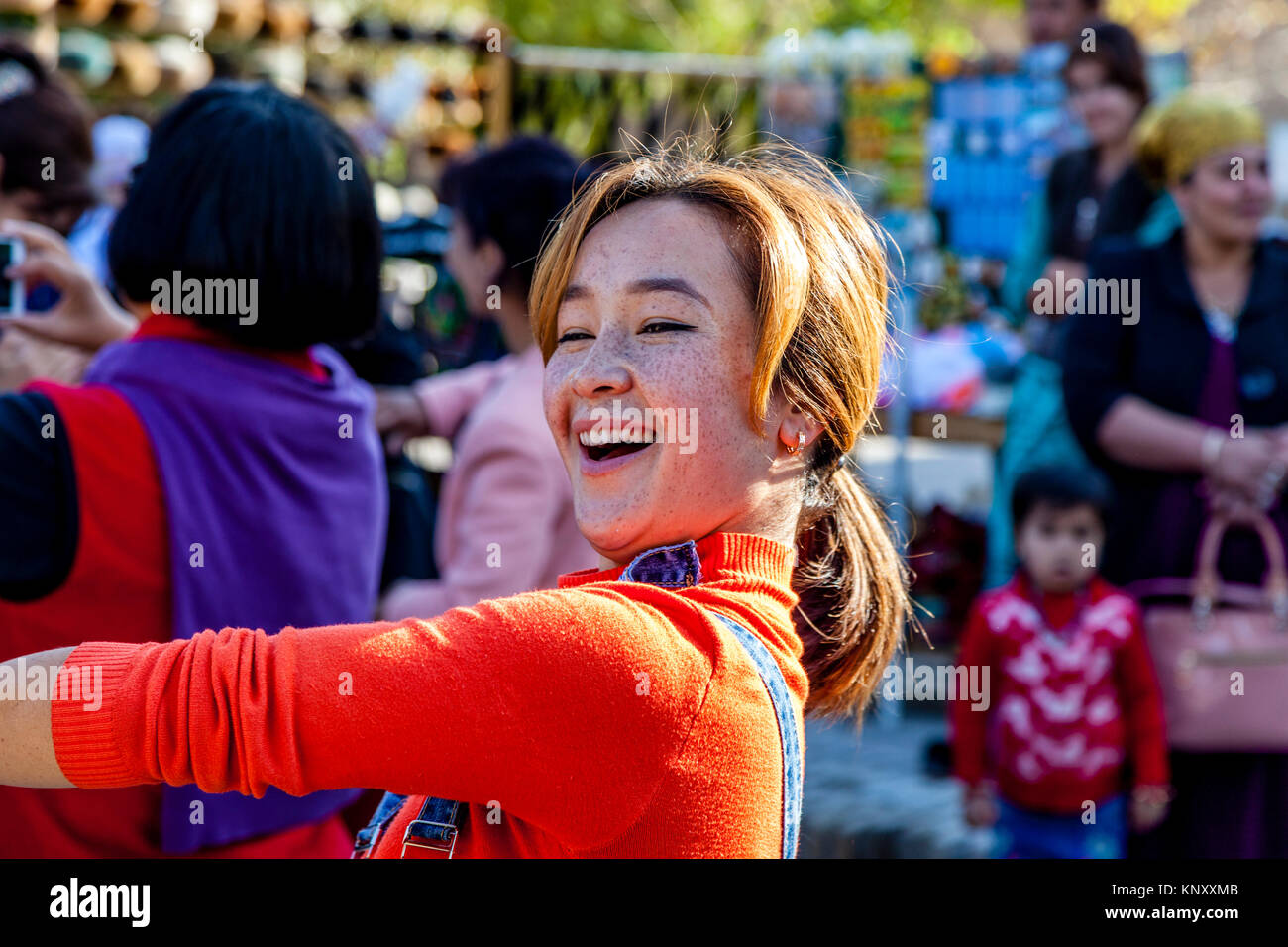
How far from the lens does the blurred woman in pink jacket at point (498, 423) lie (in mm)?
2467

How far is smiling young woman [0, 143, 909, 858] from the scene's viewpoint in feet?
3.66

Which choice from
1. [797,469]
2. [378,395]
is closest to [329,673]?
Answer: [797,469]

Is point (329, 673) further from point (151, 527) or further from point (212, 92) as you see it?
point (212, 92)

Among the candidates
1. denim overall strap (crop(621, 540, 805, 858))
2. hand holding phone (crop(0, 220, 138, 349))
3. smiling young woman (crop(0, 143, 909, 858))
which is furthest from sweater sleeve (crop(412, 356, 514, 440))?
denim overall strap (crop(621, 540, 805, 858))

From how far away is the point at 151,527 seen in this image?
169 centimetres

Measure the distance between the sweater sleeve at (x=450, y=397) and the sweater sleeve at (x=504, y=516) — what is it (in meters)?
0.68

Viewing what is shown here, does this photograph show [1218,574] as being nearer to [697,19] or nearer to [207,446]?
[207,446]

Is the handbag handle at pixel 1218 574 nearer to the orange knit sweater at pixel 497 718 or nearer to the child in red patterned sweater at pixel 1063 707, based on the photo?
the child in red patterned sweater at pixel 1063 707

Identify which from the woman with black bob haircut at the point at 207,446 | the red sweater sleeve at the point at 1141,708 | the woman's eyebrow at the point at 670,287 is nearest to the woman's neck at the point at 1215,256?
the red sweater sleeve at the point at 1141,708

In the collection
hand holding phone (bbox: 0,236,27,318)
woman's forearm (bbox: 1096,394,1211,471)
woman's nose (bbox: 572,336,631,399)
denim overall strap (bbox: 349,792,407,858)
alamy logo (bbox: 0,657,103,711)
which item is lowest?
denim overall strap (bbox: 349,792,407,858)

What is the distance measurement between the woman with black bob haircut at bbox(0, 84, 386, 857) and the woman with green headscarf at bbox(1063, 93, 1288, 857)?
2028 millimetres
